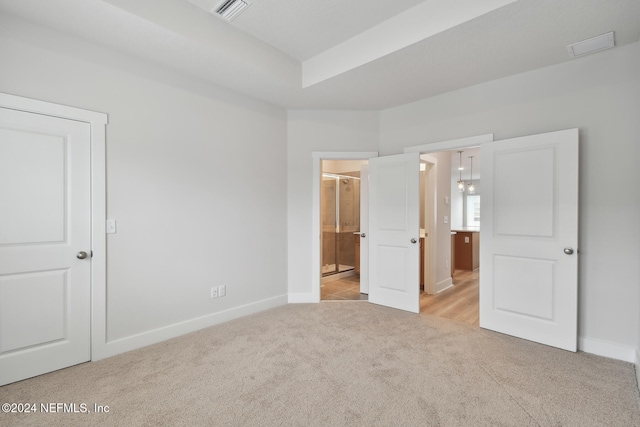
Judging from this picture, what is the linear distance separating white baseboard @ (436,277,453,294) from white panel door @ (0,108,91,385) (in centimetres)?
445

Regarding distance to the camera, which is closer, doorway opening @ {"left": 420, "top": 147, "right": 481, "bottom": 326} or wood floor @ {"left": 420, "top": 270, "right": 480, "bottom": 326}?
wood floor @ {"left": 420, "top": 270, "right": 480, "bottom": 326}

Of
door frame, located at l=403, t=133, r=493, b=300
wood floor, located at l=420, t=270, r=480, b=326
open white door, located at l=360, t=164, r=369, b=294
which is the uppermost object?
door frame, located at l=403, t=133, r=493, b=300

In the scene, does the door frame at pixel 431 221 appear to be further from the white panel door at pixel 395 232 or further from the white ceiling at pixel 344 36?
the white ceiling at pixel 344 36

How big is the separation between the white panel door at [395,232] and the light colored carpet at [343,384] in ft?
2.79

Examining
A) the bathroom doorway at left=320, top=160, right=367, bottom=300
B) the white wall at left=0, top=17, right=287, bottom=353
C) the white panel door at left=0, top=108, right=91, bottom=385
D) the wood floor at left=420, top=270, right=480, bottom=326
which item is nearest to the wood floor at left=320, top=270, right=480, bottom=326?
the wood floor at left=420, top=270, right=480, bottom=326

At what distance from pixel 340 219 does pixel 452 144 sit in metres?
3.11

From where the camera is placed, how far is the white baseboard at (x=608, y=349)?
2459mm

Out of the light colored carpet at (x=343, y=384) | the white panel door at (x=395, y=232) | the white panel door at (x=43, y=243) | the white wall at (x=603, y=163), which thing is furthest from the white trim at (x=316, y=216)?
the white panel door at (x=43, y=243)

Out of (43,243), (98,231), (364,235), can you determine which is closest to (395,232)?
(364,235)

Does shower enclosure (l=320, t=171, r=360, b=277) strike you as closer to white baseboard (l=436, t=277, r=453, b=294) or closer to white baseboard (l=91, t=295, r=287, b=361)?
white baseboard (l=436, t=277, r=453, b=294)

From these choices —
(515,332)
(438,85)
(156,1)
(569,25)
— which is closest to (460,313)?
(515,332)

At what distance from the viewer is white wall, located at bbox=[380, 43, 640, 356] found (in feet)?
8.13

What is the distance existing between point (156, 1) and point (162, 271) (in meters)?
2.29

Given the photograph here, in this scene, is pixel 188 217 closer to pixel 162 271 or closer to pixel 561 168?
pixel 162 271
